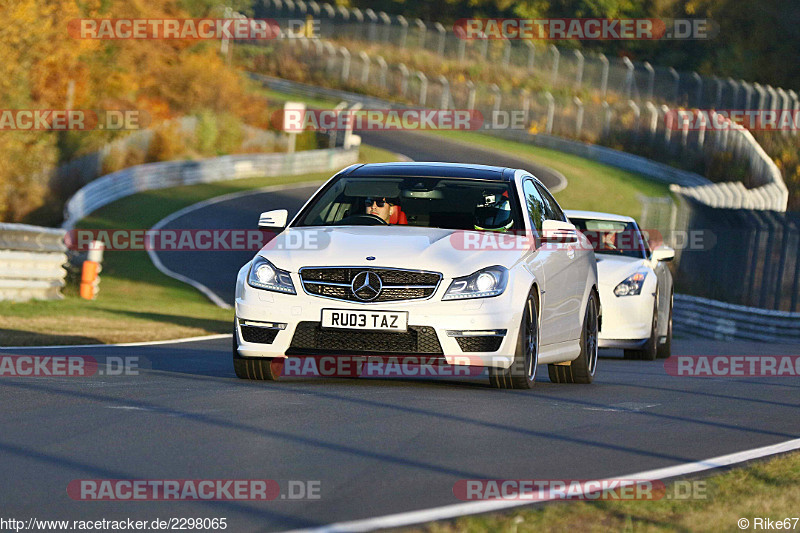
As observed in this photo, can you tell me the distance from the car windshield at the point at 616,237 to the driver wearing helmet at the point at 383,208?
7056mm

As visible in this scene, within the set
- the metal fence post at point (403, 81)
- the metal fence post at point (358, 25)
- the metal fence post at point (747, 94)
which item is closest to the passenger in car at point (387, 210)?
the metal fence post at point (747, 94)

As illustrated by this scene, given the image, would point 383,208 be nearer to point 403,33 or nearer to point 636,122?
point 636,122

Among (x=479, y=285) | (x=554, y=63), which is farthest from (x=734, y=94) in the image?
(x=479, y=285)

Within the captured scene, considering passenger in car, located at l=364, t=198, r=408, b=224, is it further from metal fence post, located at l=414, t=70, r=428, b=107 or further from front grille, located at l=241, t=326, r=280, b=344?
metal fence post, located at l=414, t=70, r=428, b=107

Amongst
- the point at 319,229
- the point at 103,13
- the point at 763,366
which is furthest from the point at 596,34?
the point at 319,229

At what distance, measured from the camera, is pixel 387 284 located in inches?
396

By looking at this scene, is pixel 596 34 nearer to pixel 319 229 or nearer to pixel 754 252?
pixel 754 252

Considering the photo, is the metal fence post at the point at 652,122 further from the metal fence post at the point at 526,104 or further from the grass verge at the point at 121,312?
the grass verge at the point at 121,312

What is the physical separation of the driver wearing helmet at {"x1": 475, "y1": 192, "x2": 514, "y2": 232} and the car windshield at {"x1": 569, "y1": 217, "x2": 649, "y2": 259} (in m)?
6.73

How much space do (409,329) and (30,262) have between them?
12695 millimetres

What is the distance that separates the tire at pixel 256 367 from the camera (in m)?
10.6

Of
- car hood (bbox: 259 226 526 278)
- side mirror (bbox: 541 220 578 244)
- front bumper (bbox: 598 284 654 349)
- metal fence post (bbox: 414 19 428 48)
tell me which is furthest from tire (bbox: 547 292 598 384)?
metal fence post (bbox: 414 19 428 48)

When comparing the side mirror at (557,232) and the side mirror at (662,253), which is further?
the side mirror at (662,253)

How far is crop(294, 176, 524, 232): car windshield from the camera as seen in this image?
36.2 feet
